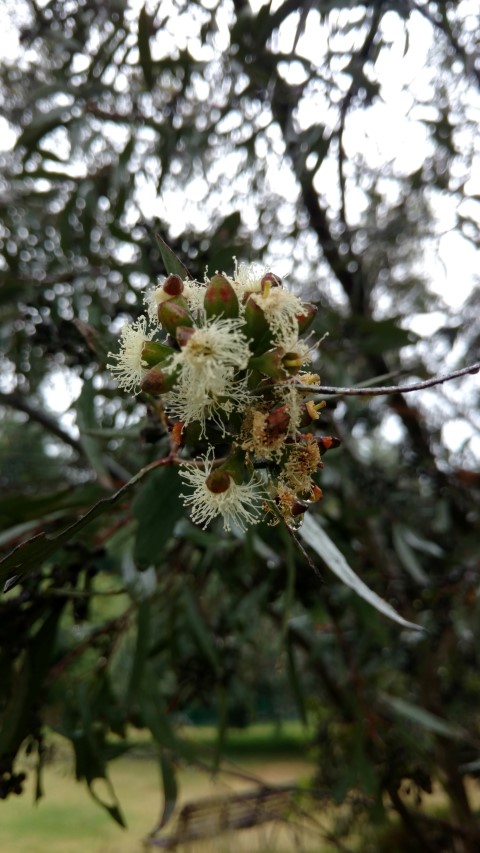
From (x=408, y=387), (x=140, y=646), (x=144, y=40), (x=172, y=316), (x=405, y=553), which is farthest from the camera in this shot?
(x=405, y=553)

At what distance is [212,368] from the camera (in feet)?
1.80

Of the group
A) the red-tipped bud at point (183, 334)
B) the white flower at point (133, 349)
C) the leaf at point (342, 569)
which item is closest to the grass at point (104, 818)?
the leaf at point (342, 569)

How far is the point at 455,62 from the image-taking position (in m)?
2.10

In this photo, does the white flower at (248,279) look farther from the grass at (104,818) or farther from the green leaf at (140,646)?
the grass at (104,818)

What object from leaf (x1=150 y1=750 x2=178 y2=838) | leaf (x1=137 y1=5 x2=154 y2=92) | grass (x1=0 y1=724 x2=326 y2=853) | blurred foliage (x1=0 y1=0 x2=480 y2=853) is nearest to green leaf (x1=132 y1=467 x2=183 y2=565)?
blurred foliage (x1=0 y1=0 x2=480 y2=853)

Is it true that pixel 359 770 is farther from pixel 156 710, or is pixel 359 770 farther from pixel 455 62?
pixel 455 62

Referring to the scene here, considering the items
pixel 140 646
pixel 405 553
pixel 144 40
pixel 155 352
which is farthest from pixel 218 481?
pixel 405 553

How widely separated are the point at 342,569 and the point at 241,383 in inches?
9.3

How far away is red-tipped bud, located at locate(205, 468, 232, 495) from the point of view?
589 millimetres

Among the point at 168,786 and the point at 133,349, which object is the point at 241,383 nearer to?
the point at 133,349

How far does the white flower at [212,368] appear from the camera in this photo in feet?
1.77

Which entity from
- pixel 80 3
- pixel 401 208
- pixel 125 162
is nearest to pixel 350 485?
pixel 401 208

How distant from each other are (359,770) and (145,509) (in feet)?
3.56

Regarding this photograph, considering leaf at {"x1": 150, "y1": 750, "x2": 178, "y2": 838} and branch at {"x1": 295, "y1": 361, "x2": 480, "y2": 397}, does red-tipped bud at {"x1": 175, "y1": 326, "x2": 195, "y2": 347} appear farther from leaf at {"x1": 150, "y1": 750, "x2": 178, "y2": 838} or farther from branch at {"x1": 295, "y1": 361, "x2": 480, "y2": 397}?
leaf at {"x1": 150, "y1": 750, "x2": 178, "y2": 838}
